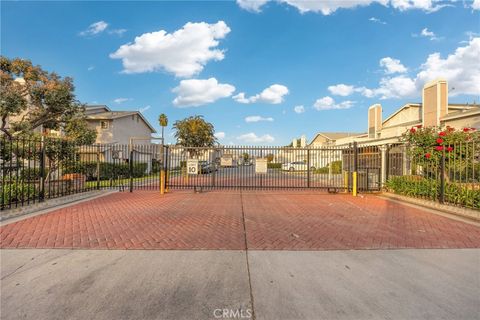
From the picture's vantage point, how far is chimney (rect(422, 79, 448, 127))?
15.4m

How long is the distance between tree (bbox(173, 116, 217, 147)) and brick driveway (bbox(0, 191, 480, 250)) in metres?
18.6

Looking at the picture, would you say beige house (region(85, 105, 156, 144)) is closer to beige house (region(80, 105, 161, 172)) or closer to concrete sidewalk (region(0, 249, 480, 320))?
beige house (region(80, 105, 161, 172))

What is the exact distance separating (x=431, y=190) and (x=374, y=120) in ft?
52.8

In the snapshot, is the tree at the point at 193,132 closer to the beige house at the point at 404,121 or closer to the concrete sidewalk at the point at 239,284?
the beige house at the point at 404,121

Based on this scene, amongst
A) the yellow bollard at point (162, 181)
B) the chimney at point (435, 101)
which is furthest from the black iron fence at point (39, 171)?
the chimney at point (435, 101)

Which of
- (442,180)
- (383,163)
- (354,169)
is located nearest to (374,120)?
(383,163)

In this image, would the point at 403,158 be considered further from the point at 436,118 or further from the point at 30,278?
the point at 30,278

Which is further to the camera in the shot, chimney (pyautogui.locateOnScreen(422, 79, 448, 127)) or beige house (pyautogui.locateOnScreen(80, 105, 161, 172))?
beige house (pyautogui.locateOnScreen(80, 105, 161, 172))

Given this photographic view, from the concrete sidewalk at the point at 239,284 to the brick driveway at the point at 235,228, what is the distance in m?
0.40

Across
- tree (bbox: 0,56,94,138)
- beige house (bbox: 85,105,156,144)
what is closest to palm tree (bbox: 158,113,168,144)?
beige house (bbox: 85,105,156,144)

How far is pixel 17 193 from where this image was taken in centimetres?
720

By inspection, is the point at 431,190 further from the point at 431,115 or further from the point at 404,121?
the point at 404,121

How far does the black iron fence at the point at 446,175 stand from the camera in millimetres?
7148

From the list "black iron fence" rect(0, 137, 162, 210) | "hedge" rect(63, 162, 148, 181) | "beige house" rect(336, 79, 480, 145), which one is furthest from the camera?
"beige house" rect(336, 79, 480, 145)
